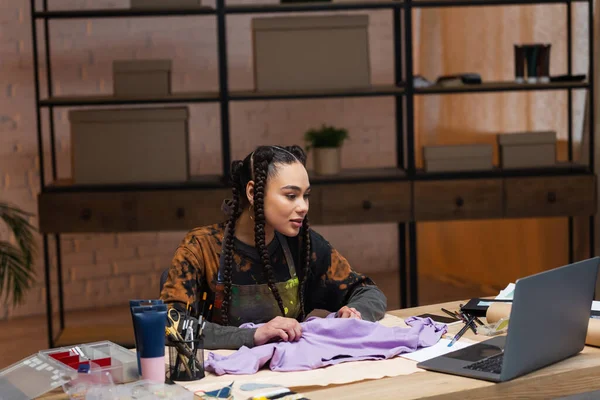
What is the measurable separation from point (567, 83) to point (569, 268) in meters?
2.79

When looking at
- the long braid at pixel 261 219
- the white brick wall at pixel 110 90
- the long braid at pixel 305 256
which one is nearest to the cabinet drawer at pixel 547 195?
the white brick wall at pixel 110 90

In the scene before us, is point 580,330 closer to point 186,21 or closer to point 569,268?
point 569,268

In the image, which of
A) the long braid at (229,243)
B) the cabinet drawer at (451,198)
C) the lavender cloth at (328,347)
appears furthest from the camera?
the cabinet drawer at (451,198)

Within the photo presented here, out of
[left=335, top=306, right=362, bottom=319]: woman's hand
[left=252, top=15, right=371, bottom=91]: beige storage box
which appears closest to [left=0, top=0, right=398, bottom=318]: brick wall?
[left=252, top=15, right=371, bottom=91]: beige storage box

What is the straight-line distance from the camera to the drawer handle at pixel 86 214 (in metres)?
4.24

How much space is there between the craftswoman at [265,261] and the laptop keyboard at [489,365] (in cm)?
42

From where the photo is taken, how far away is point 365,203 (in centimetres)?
432

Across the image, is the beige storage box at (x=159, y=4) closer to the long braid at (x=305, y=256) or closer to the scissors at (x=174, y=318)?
the long braid at (x=305, y=256)

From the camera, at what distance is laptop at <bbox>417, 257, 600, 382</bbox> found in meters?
1.72

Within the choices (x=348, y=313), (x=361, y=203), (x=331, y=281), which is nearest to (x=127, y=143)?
(x=361, y=203)

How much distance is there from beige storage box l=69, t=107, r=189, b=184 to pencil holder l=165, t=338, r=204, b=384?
2546mm

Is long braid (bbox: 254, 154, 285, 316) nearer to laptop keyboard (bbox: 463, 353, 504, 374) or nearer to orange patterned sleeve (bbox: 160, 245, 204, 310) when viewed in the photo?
orange patterned sleeve (bbox: 160, 245, 204, 310)

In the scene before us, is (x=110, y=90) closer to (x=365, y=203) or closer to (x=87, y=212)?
(x=87, y=212)

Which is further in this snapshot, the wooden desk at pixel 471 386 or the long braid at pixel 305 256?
the long braid at pixel 305 256
